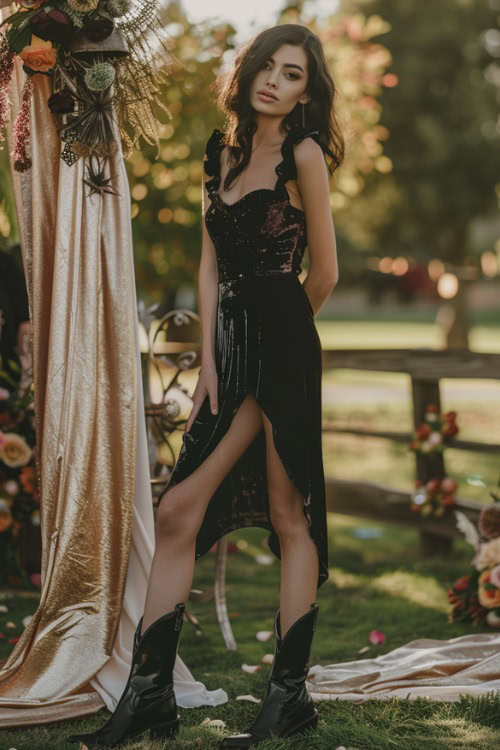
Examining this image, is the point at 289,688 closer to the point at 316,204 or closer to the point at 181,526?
the point at 181,526

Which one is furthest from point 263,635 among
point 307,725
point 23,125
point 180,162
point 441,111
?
point 441,111

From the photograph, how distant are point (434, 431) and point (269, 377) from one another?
9.44ft

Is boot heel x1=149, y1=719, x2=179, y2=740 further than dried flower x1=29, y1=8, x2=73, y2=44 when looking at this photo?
No

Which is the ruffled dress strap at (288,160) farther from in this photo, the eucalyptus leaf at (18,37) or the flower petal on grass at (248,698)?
the flower petal on grass at (248,698)

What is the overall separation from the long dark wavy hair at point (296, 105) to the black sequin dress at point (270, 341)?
10 cm

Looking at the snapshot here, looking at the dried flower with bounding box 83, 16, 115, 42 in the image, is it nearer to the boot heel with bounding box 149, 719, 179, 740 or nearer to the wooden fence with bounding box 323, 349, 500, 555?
the boot heel with bounding box 149, 719, 179, 740

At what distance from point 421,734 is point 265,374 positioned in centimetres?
126

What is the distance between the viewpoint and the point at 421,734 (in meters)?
3.34

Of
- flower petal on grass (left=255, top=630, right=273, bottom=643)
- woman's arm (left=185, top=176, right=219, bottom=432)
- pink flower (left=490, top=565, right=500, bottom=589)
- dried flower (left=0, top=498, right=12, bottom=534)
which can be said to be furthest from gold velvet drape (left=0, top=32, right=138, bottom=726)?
pink flower (left=490, top=565, right=500, bottom=589)

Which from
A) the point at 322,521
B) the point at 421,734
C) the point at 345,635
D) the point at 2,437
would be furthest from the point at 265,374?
the point at 2,437

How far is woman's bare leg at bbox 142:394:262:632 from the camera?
3174 millimetres

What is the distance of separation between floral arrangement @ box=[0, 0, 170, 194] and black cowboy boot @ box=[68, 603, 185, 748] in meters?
1.51

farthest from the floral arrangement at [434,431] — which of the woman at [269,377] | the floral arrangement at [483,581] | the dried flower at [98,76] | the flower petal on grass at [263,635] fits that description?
the dried flower at [98,76]

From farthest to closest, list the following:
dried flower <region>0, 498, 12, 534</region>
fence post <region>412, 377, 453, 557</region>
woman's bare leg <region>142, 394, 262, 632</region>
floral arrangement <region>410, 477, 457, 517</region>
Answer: fence post <region>412, 377, 453, 557</region>, floral arrangement <region>410, 477, 457, 517</region>, dried flower <region>0, 498, 12, 534</region>, woman's bare leg <region>142, 394, 262, 632</region>
